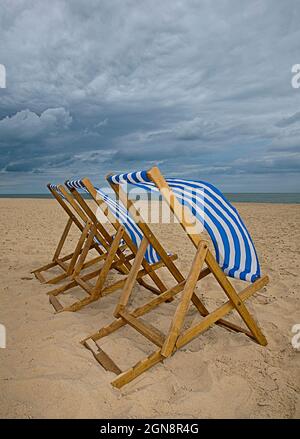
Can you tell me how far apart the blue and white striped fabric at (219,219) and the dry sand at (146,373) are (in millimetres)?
628

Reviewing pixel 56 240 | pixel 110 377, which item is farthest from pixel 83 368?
pixel 56 240

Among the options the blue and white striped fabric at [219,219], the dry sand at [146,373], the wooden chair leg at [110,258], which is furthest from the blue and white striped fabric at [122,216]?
the blue and white striped fabric at [219,219]

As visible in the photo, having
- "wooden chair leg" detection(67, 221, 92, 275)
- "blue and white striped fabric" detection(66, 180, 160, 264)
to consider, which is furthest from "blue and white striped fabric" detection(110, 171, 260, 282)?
"wooden chair leg" detection(67, 221, 92, 275)

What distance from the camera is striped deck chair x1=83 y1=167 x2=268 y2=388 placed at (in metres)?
2.05

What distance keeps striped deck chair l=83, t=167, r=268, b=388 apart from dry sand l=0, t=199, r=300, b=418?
0.14 metres

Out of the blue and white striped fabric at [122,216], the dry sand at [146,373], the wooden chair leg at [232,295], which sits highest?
the blue and white striped fabric at [122,216]

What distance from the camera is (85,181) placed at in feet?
10.1

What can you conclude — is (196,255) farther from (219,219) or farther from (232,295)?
(232,295)

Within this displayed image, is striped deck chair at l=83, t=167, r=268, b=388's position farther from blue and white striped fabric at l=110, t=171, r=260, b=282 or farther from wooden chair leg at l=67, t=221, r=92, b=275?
wooden chair leg at l=67, t=221, r=92, b=275

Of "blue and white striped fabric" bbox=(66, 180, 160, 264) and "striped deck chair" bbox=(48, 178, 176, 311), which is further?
"blue and white striped fabric" bbox=(66, 180, 160, 264)

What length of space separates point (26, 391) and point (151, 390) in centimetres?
75

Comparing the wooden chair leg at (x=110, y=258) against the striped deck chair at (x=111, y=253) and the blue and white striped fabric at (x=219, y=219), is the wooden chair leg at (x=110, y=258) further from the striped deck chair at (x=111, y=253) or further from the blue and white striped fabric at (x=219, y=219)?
the blue and white striped fabric at (x=219, y=219)

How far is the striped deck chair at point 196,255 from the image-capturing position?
2.05m
